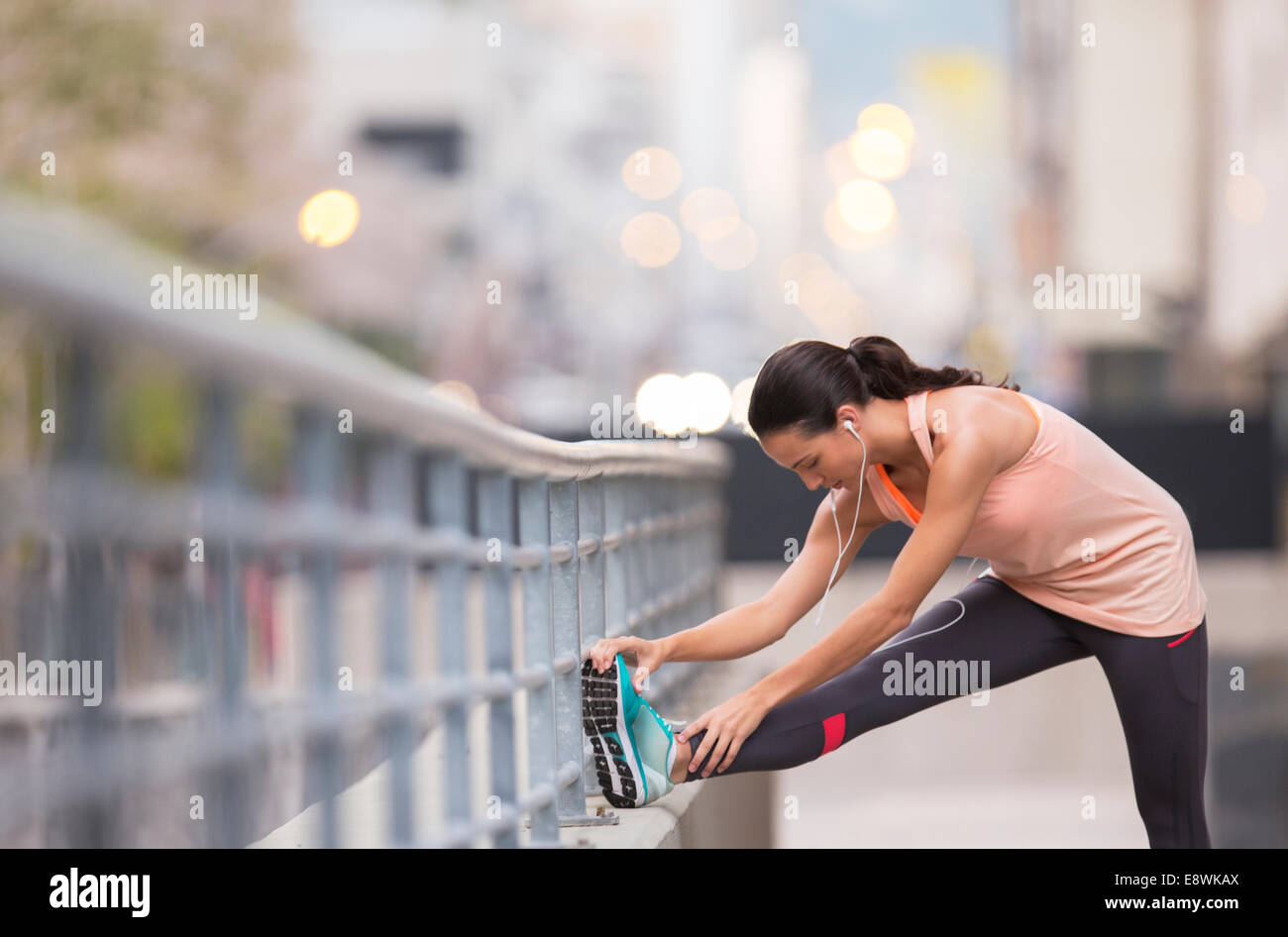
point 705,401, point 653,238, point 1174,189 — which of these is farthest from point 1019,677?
point 653,238

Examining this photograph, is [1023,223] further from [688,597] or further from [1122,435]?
[688,597]

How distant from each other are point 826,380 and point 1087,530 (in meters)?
0.68

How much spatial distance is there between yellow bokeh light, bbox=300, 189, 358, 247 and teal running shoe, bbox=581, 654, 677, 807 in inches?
244

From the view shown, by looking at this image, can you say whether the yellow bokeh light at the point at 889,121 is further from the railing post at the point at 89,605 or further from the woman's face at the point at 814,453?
the railing post at the point at 89,605

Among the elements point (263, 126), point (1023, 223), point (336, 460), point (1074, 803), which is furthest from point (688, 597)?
point (1023, 223)

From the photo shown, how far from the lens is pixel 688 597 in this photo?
250 inches

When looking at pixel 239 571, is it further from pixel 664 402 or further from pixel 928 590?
pixel 664 402

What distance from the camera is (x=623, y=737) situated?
11.3ft

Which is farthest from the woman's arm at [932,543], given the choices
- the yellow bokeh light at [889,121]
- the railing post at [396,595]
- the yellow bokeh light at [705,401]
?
the yellow bokeh light at [889,121]

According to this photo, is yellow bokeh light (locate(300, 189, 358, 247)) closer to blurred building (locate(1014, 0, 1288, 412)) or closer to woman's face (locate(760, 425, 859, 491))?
woman's face (locate(760, 425, 859, 491))

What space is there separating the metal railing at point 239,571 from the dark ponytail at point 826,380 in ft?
1.54

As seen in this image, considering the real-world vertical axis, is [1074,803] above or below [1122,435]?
below

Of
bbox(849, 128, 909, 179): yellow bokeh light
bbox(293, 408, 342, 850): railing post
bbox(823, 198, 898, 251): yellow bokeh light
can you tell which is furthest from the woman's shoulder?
bbox(823, 198, 898, 251): yellow bokeh light
